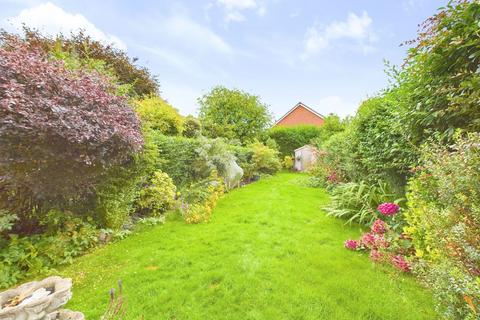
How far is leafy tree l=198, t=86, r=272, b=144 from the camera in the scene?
1817 cm

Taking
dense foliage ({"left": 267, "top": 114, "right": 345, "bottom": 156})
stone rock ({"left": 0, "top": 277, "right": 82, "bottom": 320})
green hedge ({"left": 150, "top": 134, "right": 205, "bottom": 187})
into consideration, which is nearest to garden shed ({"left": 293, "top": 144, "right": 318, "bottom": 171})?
dense foliage ({"left": 267, "top": 114, "right": 345, "bottom": 156})

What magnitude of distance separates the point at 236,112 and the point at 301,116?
11.2 metres

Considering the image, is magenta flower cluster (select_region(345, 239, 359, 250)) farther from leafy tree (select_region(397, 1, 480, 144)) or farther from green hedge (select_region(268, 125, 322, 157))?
green hedge (select_region(268, 125, 322, 157))

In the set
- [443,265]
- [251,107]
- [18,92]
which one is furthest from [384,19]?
[251,107]

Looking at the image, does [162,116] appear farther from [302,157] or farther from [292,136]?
[292,136]

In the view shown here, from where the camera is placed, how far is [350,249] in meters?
3.86

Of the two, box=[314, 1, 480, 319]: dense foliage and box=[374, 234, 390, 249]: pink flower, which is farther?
box=[374, 234, 390, 249]: pink flower

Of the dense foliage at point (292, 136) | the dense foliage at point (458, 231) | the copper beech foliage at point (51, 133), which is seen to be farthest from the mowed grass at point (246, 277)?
the dense foliage at point (292, 136)

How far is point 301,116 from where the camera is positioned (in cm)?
2655

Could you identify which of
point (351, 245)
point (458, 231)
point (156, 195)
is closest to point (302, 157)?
point (156, 195)

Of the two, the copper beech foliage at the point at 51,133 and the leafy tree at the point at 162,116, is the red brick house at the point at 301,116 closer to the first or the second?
the leafy tree at the point at 162,116

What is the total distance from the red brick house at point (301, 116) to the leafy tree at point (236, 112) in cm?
826

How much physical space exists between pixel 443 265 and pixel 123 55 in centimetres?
1439

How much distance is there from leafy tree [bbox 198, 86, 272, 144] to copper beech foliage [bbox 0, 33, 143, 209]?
13517mm
